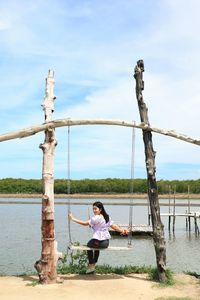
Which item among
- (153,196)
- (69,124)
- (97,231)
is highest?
(69,124)

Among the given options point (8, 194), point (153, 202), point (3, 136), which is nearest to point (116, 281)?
point (153, 202)

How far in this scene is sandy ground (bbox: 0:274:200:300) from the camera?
341 inches

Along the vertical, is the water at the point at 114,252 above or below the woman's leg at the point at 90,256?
below

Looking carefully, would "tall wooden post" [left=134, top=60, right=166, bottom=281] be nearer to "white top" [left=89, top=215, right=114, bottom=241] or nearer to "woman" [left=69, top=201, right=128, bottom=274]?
"woman" [left=69, top=201, right=128, bottom=274]

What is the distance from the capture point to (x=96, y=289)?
9055mm

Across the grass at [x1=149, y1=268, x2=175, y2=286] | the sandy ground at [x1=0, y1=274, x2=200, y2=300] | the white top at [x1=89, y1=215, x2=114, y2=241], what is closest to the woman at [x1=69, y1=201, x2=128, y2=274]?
the white top at [x1=89, y1=215, x2=114, y2=241]

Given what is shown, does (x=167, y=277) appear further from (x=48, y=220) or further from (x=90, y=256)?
(x=48, y=220)

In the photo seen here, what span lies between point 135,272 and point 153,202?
1708mm

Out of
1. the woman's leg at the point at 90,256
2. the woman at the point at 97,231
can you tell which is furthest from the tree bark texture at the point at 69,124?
the woman's leg at the point at 90,256

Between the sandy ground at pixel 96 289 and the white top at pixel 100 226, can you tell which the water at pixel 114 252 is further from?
the sandy ground at pixel 96 289

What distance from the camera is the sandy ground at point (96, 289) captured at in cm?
867

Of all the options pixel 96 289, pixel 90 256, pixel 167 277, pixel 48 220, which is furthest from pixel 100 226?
pixel 167 277

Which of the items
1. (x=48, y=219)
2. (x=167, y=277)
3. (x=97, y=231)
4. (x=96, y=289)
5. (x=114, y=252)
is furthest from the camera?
(x=114, y=252)

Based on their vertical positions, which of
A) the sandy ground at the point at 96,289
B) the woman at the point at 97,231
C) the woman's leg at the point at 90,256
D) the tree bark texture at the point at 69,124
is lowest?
the sandy ground at the point at 96,289
